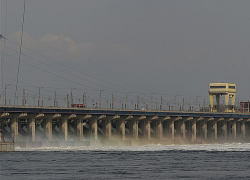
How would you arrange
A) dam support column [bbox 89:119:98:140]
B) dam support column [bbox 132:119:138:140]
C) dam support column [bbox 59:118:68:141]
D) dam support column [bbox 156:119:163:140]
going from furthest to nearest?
dam support column [bbox 156:119:163:140] < dam support column [bbox 132:119:138:140] < dam support column [bbox 89:119:98:140] < dam support column [bbox 59:118:68:141]

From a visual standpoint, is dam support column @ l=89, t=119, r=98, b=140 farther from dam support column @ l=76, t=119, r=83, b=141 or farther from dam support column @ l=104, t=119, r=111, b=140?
dam support column @ l=76, t=119, r=83, b=141

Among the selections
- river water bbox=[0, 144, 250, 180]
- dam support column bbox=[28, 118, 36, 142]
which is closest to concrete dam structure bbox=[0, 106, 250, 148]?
dam support column bbox=[28, 118, 36, 142]

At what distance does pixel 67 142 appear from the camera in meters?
132

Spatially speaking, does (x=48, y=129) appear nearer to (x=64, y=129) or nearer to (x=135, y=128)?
(x=64, y=129)

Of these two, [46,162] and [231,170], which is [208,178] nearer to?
→ [231,170]

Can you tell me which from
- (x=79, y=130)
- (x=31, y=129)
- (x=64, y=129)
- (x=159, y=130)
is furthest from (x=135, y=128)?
(x=31, y=129)

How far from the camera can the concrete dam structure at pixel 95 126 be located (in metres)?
127

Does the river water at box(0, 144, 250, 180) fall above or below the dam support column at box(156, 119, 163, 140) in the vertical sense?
below

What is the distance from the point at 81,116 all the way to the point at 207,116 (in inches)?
2350

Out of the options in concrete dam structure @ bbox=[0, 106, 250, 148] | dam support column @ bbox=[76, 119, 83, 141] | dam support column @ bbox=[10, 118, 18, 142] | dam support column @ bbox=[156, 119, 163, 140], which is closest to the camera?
dam support column @ bbox=[10, 118, 18, 142]

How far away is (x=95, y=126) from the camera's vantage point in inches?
5748

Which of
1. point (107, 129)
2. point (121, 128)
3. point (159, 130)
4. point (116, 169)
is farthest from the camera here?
point (159, 130)

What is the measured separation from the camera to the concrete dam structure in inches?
4983

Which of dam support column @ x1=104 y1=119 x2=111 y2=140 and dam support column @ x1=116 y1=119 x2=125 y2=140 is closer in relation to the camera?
dam support column @ x1=104 y1=119 x2=111 y2=140
